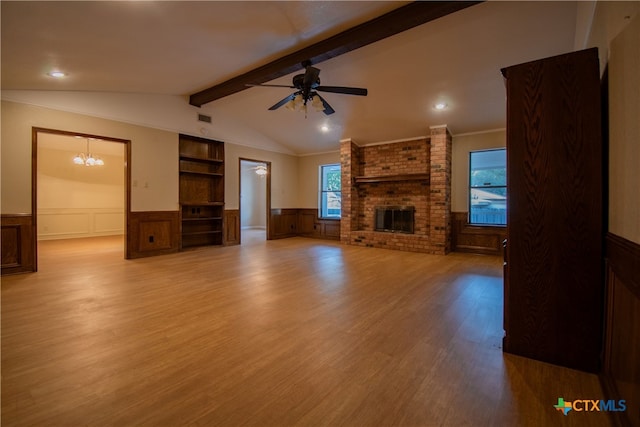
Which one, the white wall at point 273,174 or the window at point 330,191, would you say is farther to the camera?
the window at point 330,191

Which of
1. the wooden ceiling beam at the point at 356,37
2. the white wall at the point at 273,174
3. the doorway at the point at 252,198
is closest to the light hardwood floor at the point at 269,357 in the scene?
the wooden ceiling beam at the point at 356,37

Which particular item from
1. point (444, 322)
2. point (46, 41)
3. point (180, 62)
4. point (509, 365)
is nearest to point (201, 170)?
point (180, 62)

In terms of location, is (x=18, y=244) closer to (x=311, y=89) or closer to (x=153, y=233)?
(x=153, y=233)

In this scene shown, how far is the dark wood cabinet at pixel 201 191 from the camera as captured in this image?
6203mm

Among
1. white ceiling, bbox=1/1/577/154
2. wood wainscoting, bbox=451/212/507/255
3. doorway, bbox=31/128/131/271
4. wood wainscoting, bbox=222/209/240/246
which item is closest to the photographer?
white ceiling, bbox=1/1/577/154

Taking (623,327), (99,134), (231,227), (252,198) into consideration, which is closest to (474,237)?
(623,327)

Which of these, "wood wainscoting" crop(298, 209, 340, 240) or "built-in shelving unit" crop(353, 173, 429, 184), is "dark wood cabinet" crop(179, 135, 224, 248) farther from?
"built-in shelving unit" crop(353, 173, 429, 184)

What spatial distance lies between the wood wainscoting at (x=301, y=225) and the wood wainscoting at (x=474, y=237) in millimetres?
3033

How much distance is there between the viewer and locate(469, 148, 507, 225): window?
5.60m

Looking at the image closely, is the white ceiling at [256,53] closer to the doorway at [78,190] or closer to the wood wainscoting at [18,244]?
the wood wainscoting at [18,244]

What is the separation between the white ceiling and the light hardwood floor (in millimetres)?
2656

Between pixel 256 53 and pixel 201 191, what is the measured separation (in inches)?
148

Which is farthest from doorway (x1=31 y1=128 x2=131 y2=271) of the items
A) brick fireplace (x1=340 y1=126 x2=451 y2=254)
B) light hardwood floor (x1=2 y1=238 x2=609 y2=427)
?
brick fireplace (x1=340 y1=126 x2=451 y2=254)

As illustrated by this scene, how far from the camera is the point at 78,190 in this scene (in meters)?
8.12
